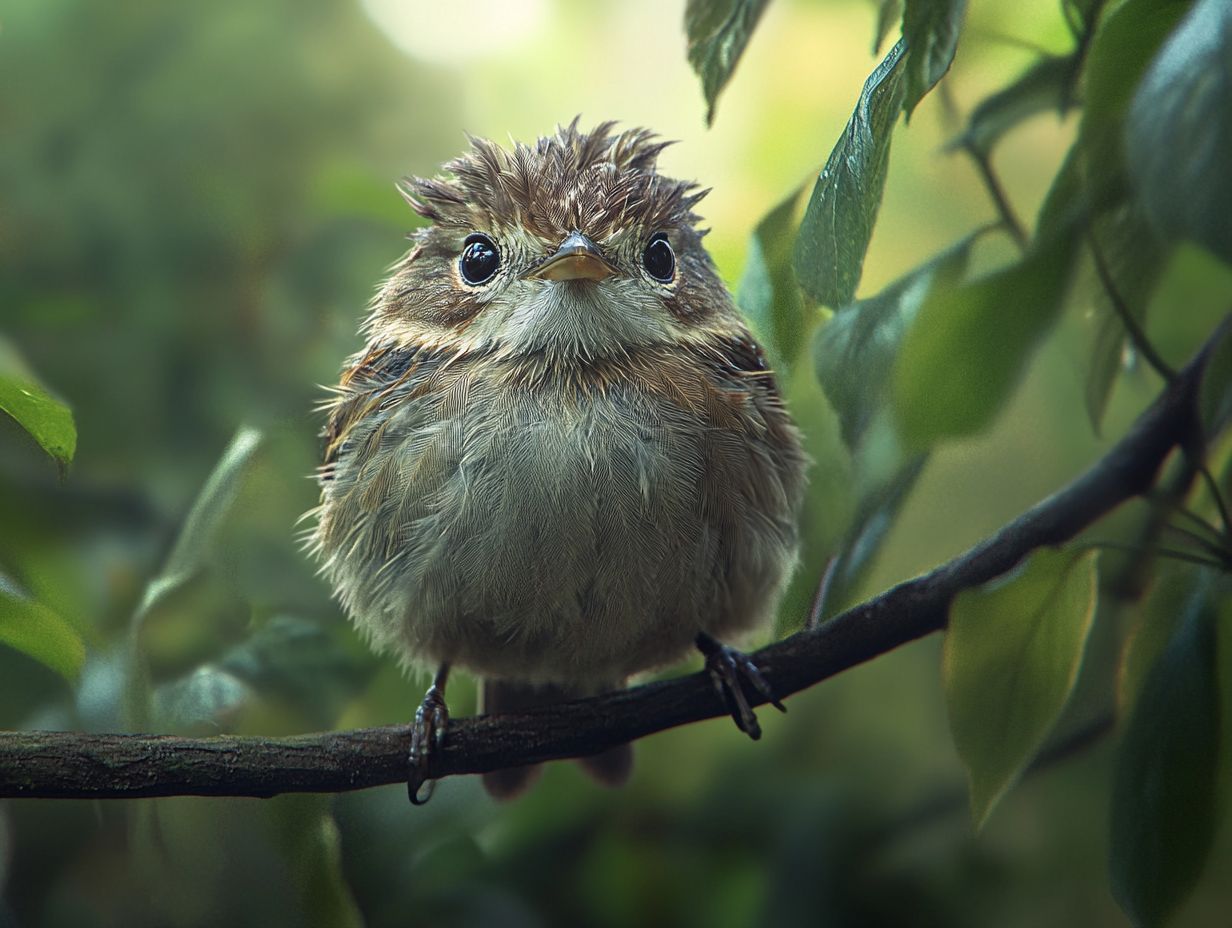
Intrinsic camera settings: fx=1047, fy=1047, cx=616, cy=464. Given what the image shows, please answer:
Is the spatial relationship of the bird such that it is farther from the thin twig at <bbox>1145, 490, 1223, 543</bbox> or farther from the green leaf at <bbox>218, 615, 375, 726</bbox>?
the thin twig at <bbox>1145, 490, 1223, 543</bbox>

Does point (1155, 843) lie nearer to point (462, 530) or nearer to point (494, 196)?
point (462, 530)

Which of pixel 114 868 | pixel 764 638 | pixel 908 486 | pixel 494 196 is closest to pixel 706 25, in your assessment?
pixel 494 196

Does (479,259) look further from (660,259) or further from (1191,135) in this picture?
(1191,135)

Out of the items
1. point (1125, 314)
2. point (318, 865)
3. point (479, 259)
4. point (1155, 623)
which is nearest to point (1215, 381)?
point (1125, 314)

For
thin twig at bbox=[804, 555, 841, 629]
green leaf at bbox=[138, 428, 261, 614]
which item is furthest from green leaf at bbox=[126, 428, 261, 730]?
thin twig at bbox=[804, 555, 841, 629]

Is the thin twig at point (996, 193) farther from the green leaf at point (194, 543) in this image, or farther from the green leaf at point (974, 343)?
the green leaf at point (194, 543)

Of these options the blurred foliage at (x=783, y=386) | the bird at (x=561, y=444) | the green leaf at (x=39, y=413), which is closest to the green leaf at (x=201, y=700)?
the blurred foliage at (x=783, y=386)

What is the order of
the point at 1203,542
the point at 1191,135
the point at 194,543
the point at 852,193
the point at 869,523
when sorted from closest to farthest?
the point at 1191,135 → the point at 852,193 → the point at 1203,542 → the point at 869,523 → the point at 194,543
